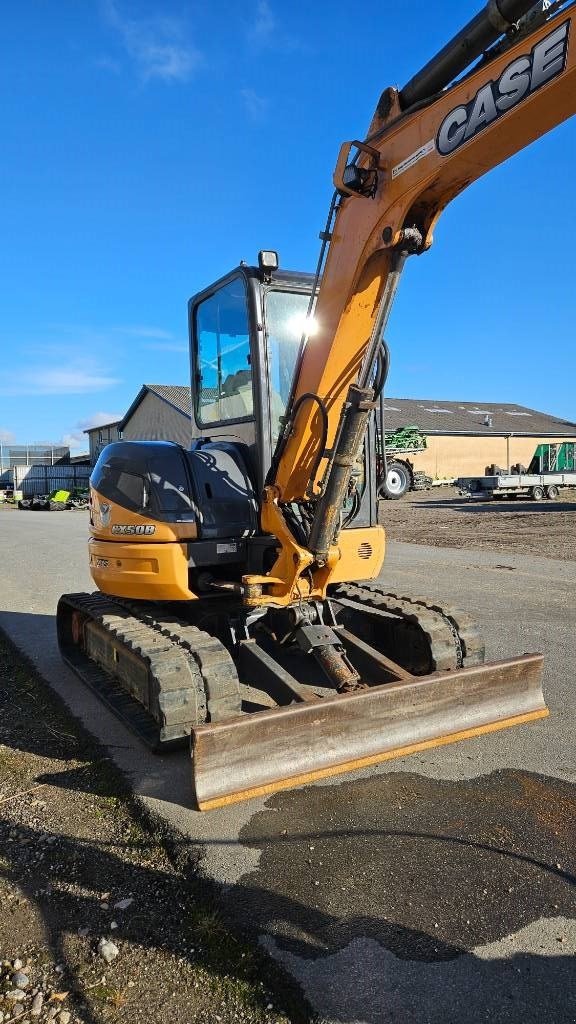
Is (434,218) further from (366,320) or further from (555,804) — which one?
(555,804)

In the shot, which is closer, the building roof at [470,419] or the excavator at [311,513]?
the excavator at [311,513]

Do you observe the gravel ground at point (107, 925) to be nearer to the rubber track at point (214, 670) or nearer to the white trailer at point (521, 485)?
the rubber track at point (214, 670)

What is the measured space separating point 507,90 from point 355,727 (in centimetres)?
338

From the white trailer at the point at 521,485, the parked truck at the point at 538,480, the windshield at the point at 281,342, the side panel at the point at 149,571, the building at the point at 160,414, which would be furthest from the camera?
the building at the point at 160,414

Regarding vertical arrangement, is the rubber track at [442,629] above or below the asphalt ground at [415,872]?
above

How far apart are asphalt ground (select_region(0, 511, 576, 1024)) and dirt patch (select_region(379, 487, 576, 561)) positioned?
10370mm

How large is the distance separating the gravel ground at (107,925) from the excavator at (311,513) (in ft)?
1.65

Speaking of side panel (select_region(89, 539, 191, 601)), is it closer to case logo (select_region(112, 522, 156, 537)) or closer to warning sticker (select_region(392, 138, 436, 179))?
case logo (select_region(112, 522, 156, 537))

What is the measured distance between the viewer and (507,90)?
3287mm

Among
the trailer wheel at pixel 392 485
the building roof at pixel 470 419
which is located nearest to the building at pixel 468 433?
the building roof at pixel 470 419

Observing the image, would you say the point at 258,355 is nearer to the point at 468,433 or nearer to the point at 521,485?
the point at 521,485

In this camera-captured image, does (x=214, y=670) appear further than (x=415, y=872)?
Yes

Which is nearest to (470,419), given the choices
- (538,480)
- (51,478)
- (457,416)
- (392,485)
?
(457,416)

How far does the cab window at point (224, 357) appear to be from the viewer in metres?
5.24
